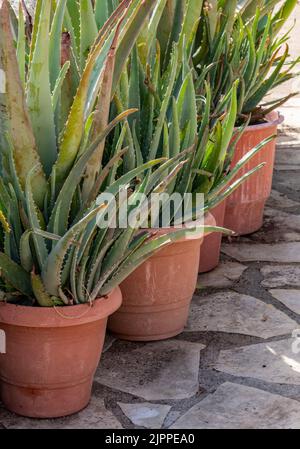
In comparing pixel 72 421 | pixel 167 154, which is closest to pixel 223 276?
pixel 167 154

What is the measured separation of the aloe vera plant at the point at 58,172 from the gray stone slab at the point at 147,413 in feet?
1.16

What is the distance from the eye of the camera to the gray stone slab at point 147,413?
8.54ft

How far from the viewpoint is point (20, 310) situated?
8.06ft

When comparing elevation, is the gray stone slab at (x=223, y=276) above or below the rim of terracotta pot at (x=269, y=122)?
below

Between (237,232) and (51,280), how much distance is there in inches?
70.8

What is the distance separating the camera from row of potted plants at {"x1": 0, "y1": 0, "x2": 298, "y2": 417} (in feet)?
7.78

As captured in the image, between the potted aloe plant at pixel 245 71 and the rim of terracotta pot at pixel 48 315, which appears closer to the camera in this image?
the rim of terracotta pot at pixel 48 315

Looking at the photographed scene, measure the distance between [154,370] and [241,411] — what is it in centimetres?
36

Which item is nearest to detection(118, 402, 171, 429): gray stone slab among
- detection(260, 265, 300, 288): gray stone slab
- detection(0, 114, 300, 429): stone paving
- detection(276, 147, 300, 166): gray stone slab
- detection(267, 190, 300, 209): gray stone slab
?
detection(0, 114, 300, 429): stone paving

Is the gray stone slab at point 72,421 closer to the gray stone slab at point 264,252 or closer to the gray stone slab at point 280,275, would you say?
the gray stone slab at point 280,275

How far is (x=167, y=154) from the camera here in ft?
9.21

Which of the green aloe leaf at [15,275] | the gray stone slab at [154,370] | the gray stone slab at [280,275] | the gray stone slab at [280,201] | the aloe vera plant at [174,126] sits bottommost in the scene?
the gray stone slab at [154,370]

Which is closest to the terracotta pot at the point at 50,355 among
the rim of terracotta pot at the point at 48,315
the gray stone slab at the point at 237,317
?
the rim of terracotta pot at the point at 48,315

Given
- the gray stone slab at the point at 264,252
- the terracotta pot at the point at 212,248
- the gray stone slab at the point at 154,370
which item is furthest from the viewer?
the gray stone slab at the point at 264,252
